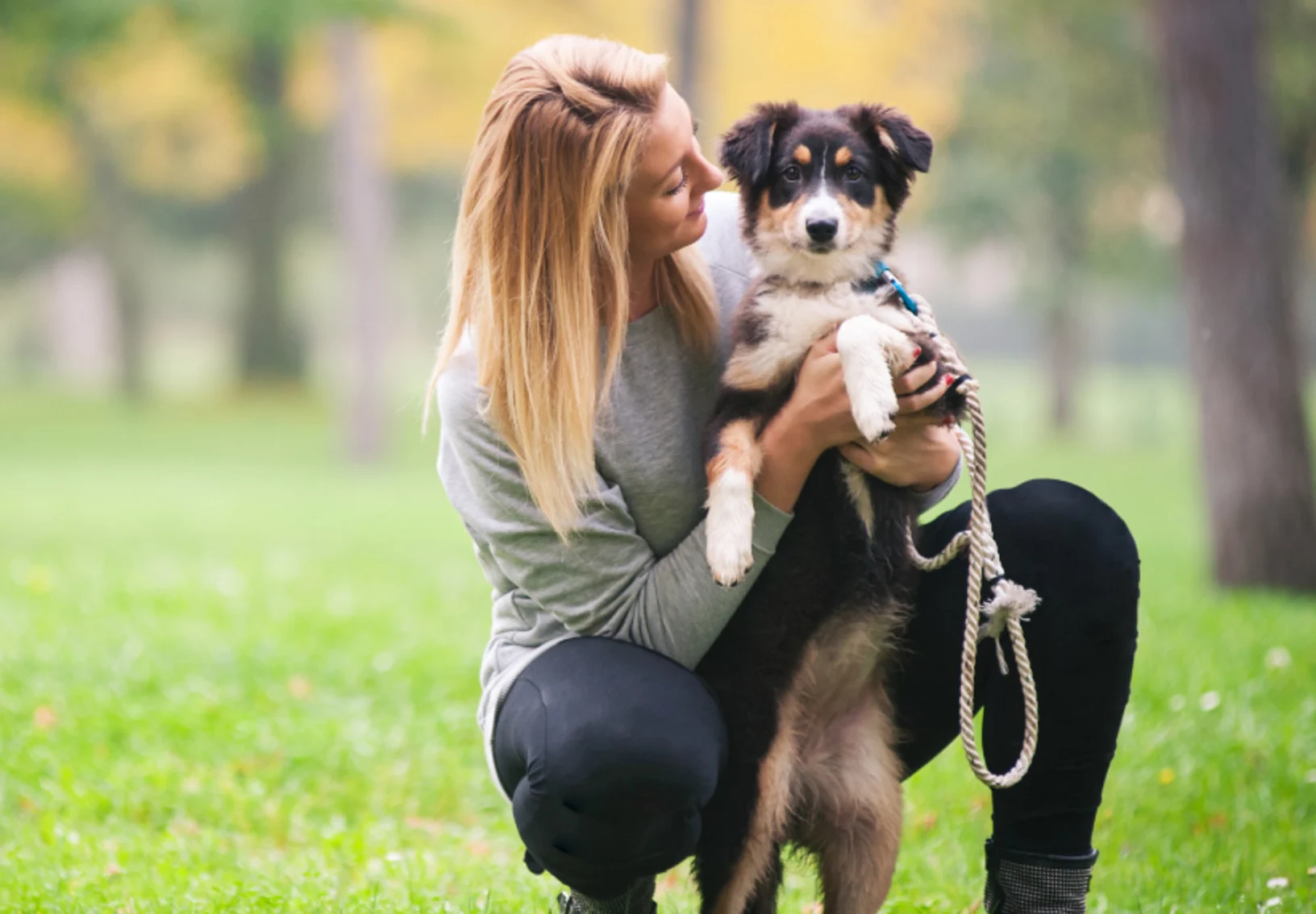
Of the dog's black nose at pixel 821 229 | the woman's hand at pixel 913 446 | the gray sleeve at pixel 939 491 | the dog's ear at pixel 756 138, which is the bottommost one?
the gray sleeve at pixel 939 491

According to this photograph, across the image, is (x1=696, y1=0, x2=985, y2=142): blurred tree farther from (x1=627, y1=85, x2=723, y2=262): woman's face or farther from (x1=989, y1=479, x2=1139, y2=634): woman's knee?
(x1=989, y1=479, x2=1139, y2=634): woman's knee

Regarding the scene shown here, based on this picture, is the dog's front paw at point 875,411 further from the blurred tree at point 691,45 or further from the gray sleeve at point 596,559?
the blurred tree at point 691,45

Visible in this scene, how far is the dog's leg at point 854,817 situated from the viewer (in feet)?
8.98

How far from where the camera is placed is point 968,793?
3.92 m

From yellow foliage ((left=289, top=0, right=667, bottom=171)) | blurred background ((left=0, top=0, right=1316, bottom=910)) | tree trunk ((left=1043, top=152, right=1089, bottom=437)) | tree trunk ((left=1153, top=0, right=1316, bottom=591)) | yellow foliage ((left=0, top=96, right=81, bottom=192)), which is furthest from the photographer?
yellow foliage ((left=0, top=96, right=81, bottom=192))

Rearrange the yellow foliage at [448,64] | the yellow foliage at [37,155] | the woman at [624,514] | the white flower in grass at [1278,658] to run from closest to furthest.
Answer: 1. the woman at [624,514]
2. the white flower in grass at [1278,658]
3. the yellow foliage at [448,64]
4. the yellow foliage at [37,155]

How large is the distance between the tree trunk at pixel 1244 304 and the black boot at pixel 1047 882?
15.3ft

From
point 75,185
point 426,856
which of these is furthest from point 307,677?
point 75,185

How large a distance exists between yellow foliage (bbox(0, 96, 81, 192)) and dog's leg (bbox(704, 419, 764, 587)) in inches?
822

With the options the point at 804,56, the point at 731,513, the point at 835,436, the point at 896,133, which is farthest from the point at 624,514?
the point at 804,56

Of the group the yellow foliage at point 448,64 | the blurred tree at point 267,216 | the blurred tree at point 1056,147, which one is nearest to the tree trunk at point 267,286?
the blurred tree at point 267,216

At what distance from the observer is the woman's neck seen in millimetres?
2826

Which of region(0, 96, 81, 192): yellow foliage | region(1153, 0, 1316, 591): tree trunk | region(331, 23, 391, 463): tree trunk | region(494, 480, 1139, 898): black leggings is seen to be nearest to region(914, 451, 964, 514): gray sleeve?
region(494, 480, 1139, 898): black leggings

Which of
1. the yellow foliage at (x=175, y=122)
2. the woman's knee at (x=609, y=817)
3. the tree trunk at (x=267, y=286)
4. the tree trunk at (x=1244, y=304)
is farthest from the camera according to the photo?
the tree trunk at (x=267, y=286)
